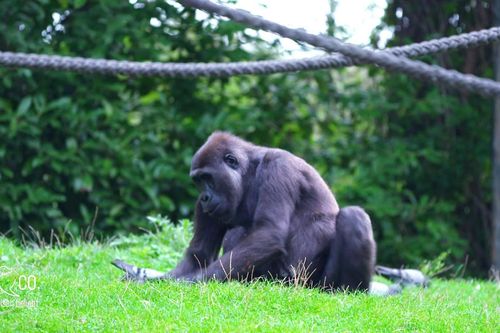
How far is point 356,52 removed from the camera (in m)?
4.95

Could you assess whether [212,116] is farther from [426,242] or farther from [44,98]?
[426,242]

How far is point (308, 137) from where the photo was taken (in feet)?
39.7

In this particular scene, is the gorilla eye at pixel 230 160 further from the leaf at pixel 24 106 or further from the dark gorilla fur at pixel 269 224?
the leaf at pixel 24 106

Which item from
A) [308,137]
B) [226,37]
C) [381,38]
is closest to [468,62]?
[381,38]

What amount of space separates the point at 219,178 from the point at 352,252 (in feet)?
3.58

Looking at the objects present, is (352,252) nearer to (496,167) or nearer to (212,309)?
(212,309)

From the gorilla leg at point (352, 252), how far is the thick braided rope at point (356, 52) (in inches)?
63.2

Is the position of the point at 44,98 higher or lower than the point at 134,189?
higher

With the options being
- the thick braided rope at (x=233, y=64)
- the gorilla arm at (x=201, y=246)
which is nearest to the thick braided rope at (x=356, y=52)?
the thick braided rope at (x=233, y=64)

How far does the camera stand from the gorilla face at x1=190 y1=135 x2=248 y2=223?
6675mm

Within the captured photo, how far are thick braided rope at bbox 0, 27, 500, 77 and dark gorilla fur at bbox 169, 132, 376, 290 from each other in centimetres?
71

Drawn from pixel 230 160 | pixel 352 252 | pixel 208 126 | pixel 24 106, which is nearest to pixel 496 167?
pixel 208 126

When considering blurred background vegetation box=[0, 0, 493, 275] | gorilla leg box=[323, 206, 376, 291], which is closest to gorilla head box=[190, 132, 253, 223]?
gorilla leg box=[323, 206, 376, 291]

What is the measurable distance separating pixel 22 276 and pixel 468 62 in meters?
8.27
